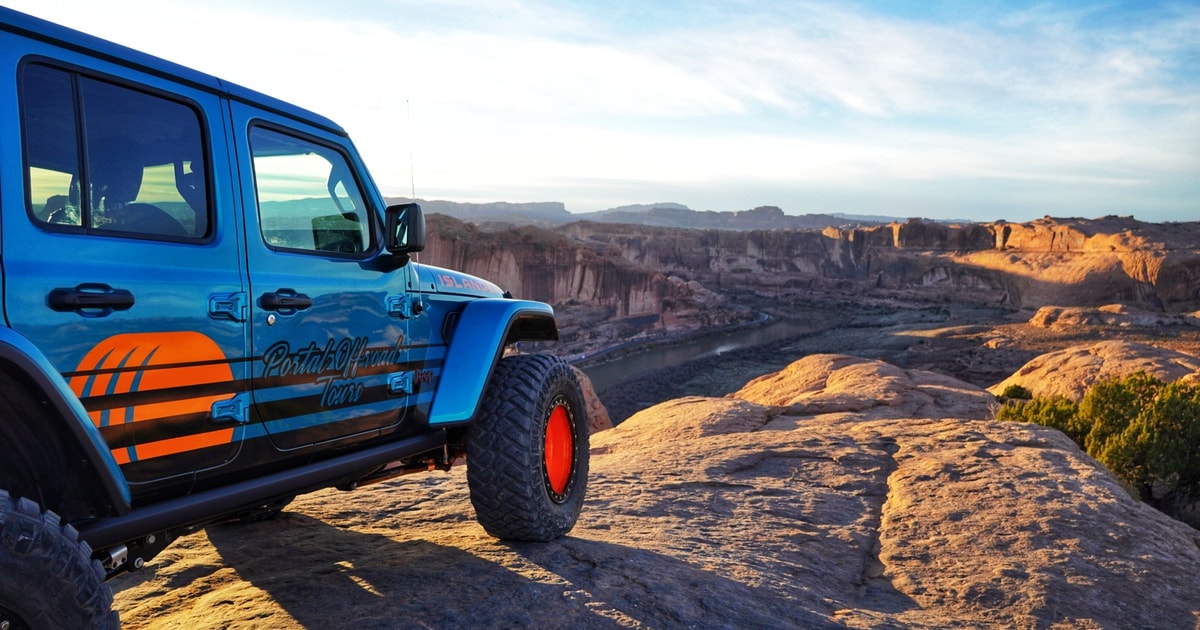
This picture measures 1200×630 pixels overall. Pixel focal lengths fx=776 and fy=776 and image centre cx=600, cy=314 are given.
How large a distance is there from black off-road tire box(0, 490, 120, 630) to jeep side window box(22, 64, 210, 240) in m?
0.88

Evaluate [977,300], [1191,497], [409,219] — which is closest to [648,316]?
[977,300]

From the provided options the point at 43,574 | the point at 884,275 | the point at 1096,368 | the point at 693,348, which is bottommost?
the point at 693,348

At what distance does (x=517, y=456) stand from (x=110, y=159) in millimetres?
2321

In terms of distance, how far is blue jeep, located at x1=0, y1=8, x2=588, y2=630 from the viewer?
2221mm

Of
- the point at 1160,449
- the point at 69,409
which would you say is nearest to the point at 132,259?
the point at 69,409

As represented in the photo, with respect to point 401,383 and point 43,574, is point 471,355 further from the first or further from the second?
point 43,574

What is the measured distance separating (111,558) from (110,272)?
92 centimetres

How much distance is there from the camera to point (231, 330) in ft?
9.33

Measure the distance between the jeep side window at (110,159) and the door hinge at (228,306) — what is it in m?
0.26

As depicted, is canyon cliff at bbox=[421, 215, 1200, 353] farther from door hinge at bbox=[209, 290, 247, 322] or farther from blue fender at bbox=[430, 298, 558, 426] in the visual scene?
door hinge at bbox=[209, 290, 247, 322]

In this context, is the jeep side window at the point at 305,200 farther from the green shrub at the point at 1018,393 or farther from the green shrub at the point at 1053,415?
the green shrub at the point at 1018,393

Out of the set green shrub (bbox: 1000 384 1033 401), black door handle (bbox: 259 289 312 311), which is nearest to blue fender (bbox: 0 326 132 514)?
black door handle (bbox: 259 289 312 311)

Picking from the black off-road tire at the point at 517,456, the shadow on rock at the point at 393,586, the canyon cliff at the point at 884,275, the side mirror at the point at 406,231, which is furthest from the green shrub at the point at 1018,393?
the canyon cliff at the point at 884,275

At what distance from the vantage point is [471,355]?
4.20m
